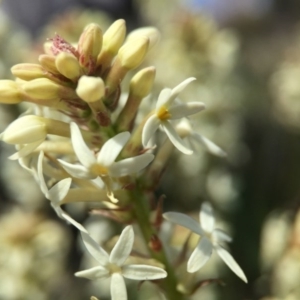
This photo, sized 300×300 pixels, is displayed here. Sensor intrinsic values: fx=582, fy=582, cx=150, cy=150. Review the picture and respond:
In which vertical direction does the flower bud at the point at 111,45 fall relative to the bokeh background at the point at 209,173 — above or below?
above

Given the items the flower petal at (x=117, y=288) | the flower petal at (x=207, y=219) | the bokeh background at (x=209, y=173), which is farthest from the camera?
the bokeh background at (x=209, y=173)

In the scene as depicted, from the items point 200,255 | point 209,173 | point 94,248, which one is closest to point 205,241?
point 200,255

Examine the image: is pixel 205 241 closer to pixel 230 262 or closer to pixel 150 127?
pixel 230 262

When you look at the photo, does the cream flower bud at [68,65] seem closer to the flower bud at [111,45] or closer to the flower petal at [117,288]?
the flower bud at [111,45]

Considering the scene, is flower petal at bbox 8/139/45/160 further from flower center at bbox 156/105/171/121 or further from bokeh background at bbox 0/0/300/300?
bokeh background at bbox 0/0/300/300

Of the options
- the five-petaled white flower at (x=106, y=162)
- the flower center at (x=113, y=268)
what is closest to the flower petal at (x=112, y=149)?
the five-petaled white flower at (x=106, y=162)

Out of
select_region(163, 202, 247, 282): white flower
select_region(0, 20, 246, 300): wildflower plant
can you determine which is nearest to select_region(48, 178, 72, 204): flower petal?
select_region(0, 20, 246, 300): wildflower plant

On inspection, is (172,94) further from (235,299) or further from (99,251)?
(235,299)

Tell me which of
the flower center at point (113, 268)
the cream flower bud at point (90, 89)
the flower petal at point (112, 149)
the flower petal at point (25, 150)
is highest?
the cream flower bud at point (90, 89)
